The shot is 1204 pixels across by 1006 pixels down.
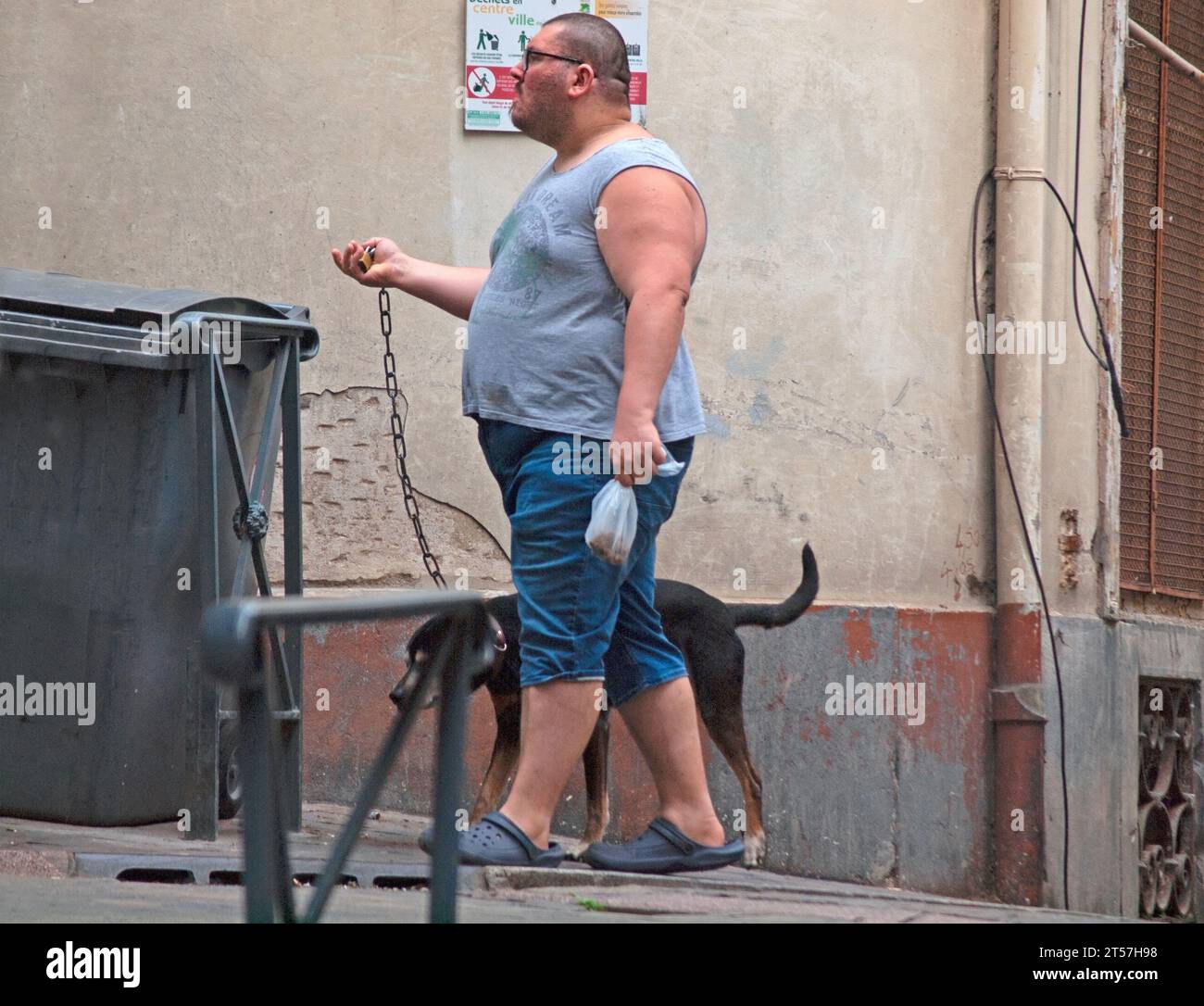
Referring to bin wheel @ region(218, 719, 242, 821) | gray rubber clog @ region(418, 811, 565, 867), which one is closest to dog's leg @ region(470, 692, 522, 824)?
bin wheel @ region(218, 719, 242, 821)

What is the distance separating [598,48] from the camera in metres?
4.11

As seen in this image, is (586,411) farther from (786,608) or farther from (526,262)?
(786,608)

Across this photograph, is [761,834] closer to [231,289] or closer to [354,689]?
[354,689]

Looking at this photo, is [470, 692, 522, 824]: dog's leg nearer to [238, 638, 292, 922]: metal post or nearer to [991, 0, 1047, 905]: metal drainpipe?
[991, 0, 1047, 905]: metal drainpipe

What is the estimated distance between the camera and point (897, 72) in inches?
269

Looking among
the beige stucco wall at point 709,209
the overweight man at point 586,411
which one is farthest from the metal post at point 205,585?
the beige stucco wall at point 709,209

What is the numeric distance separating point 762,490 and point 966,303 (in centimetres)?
115

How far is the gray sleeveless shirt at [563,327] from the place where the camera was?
395 cm
